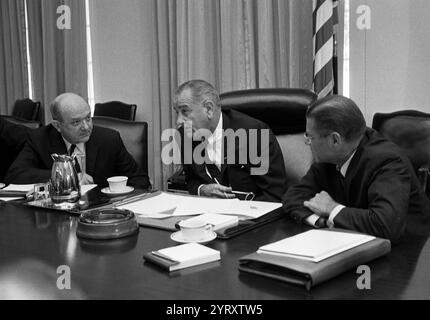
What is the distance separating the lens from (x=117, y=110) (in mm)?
4707

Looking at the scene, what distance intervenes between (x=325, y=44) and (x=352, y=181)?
6.09 feet

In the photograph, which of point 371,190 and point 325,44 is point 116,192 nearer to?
point 371,190

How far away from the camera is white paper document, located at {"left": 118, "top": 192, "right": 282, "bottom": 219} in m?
1.70

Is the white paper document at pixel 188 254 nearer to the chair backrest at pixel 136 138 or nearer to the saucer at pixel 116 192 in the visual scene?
the saucer at pixel 116 192

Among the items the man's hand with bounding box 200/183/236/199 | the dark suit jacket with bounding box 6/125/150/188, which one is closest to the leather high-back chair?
the man's hand with bounding box 200/183/236/199

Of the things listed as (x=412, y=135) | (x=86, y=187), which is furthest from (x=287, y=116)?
(x=86, y=187)

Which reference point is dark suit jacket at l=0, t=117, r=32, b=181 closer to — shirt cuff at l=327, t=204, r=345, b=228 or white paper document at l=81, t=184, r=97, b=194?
white paper document at l=81, t=184, r=97, b=194

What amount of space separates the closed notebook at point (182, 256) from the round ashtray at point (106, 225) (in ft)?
0.71

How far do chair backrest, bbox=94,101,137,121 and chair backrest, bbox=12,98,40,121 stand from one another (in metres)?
0.89

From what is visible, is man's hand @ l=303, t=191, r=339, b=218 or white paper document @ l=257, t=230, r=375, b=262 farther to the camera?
man's hand @ l=303, t=191, r=339, b=218

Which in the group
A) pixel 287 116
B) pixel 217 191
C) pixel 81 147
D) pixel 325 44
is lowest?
pixel 217 191

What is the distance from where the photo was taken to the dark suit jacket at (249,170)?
7.89ft

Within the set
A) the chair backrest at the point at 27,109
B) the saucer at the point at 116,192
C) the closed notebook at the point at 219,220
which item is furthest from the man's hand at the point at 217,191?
the chair backrest at the point at 27,109
